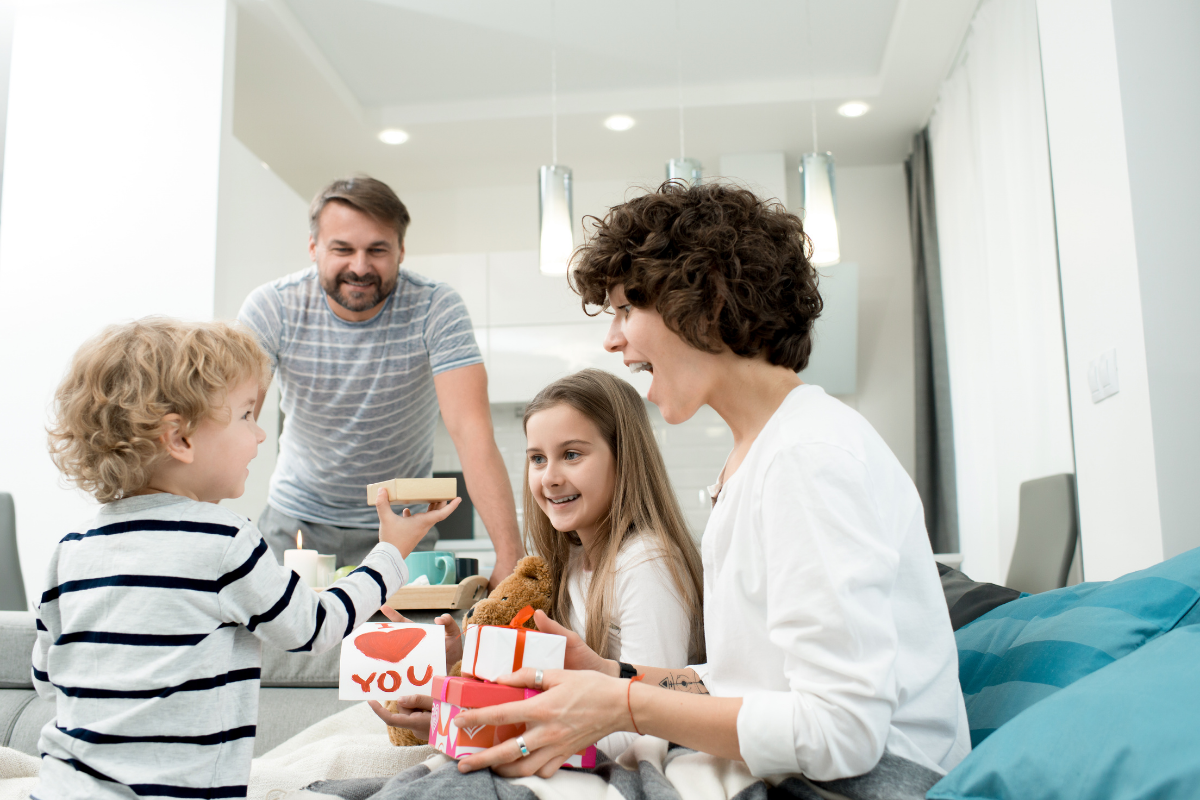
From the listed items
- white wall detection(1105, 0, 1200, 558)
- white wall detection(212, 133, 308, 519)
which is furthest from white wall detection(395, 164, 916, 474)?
white wall detection(1105, 0, 1200, 558)

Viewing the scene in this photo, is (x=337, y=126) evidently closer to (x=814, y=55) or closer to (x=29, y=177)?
(x=29, y=177)

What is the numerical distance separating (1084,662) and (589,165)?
4.34 meters

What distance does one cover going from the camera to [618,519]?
1.48 meters

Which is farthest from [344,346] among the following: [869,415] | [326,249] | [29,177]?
[869,415]

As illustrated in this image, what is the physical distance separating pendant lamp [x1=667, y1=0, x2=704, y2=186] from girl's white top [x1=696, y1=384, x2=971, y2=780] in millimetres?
1188

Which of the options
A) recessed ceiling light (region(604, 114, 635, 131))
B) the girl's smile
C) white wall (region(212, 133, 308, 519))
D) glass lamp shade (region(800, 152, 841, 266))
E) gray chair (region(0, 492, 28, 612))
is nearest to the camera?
the girl's smile

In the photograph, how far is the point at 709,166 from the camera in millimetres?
5035

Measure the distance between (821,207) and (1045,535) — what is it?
4.14ft

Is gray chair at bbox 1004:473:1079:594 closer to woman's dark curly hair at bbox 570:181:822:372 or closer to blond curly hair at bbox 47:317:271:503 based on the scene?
woman's dark curly hair at bbox 570:181:822:372

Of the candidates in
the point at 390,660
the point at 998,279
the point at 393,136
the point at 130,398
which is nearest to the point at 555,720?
the point at 390,660

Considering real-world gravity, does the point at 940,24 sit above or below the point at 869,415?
above

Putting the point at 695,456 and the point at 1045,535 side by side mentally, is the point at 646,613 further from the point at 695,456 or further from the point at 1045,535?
the point at 695,456

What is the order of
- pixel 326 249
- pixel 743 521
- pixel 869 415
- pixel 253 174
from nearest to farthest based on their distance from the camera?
1. pixel 743 521
2. pixel 326 249
3. pixel 253 174
4. pixel 869 415

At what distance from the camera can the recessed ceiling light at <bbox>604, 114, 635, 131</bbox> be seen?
14.6ft
